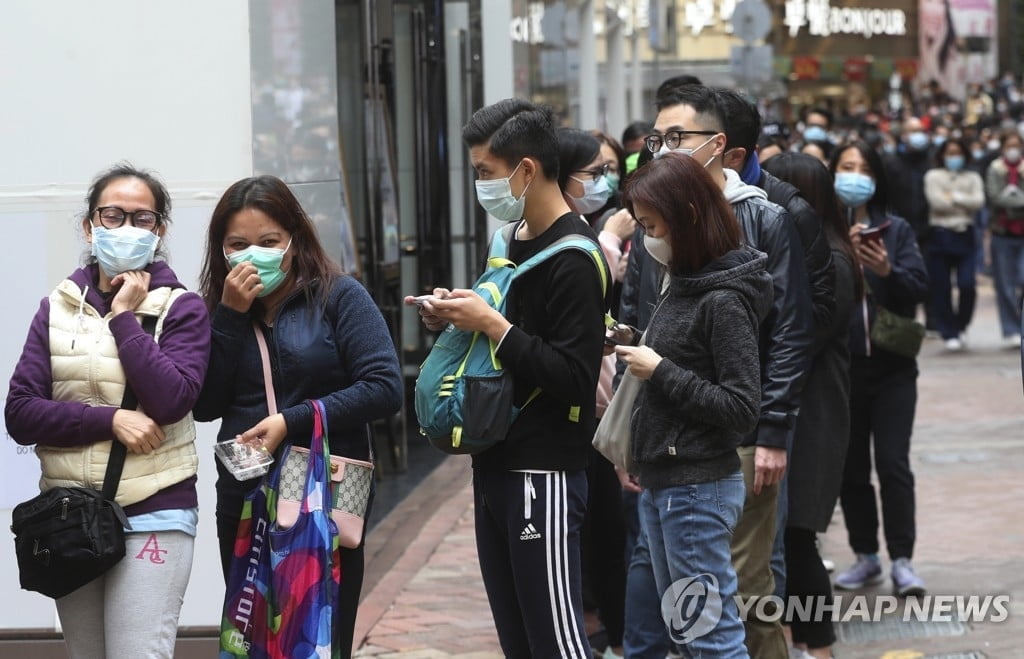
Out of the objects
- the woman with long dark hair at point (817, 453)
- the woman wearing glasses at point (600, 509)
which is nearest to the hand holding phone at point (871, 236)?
the woman with long dark hair at point (817, 453)

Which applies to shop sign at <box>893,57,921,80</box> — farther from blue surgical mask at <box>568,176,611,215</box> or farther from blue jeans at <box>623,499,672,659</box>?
blue jeans at <box>623,499,672,659</box>

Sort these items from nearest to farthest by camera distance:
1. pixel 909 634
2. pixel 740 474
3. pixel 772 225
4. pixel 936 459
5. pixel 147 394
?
pixel 147 394
pixel 740 474
pixel 772 225
pixel 909 634
pixel 936 459

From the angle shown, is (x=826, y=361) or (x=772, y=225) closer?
(x=772, y=225)

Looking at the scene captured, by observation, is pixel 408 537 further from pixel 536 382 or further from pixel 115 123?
pixel 536 382

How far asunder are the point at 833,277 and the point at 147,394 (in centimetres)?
251

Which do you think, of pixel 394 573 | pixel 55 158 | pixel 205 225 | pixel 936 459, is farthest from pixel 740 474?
pixel 936 459

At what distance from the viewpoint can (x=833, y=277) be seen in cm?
541

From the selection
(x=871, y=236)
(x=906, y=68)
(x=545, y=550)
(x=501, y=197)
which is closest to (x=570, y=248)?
(x=501, y=197)

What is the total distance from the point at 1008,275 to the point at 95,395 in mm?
13087

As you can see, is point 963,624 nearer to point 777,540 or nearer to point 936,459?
point 777,540

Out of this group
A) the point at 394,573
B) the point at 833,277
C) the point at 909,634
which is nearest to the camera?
the point at 833,277

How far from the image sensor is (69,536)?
388cm

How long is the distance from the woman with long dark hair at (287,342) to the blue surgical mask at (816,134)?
24.9ft

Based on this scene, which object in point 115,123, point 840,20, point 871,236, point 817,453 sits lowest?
point 817,453
